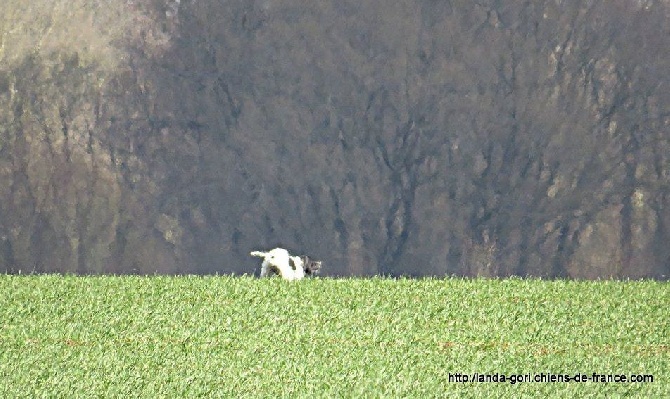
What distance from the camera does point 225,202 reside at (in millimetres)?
40938

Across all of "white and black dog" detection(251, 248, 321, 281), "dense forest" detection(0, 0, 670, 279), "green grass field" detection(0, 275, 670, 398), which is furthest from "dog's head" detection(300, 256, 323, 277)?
"dense forest" detection(0, 0, 670, 279)

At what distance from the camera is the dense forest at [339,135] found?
40.4m

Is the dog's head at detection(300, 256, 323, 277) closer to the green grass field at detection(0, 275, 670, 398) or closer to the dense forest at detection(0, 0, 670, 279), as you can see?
the green grass field at detection(0, 275, 670, 398)

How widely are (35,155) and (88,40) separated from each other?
3907mm

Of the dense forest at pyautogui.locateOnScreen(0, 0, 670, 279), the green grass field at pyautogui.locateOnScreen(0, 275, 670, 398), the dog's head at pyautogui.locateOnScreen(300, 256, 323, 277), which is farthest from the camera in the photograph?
the dense forest at pyautogui.locateOnScreen(0, 0, 670, 279)

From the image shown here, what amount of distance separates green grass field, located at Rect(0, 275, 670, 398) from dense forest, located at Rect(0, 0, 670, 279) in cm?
2315

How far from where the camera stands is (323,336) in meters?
12.7

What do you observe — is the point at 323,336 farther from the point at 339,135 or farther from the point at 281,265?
the point at 339,135

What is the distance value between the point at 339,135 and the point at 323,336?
2987cm

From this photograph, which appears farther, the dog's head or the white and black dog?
the dog's head

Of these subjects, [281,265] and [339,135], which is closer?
[281,265]

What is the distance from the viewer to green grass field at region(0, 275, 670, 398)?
404 inches

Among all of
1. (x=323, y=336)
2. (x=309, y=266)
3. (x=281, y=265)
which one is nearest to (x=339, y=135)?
(x=309, y=266)

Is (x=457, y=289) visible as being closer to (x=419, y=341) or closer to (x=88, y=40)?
(x=419, y=341)
